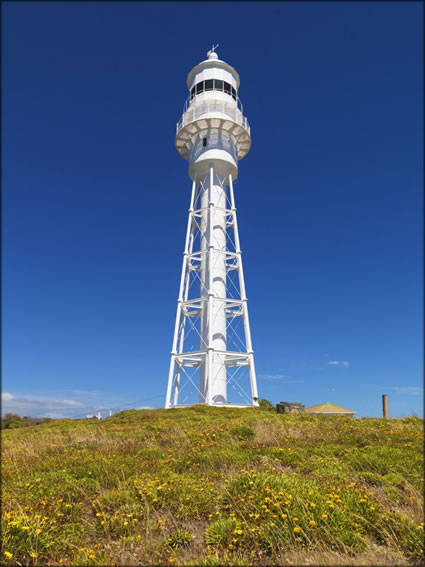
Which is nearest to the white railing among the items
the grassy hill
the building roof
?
the building roof

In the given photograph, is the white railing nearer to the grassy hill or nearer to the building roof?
the building roof

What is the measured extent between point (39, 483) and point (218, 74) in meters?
38.4

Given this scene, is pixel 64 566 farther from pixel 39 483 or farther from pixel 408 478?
pixel 408 478

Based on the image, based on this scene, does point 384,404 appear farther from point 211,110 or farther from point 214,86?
point 214,86

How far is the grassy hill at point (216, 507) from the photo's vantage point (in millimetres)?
5344

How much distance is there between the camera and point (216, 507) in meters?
6.65

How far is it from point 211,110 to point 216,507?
35.0 m

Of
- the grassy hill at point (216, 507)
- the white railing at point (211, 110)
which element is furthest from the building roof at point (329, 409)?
the white railing at point (211, 110)

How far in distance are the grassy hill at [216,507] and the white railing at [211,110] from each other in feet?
105

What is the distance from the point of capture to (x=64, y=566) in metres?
5.28

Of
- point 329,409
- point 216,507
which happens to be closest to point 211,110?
point 329,409

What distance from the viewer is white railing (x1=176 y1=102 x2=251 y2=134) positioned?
35.6 metres

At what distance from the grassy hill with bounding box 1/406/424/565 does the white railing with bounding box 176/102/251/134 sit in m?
31.9

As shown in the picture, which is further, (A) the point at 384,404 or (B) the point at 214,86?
(B) the point at 214,86
